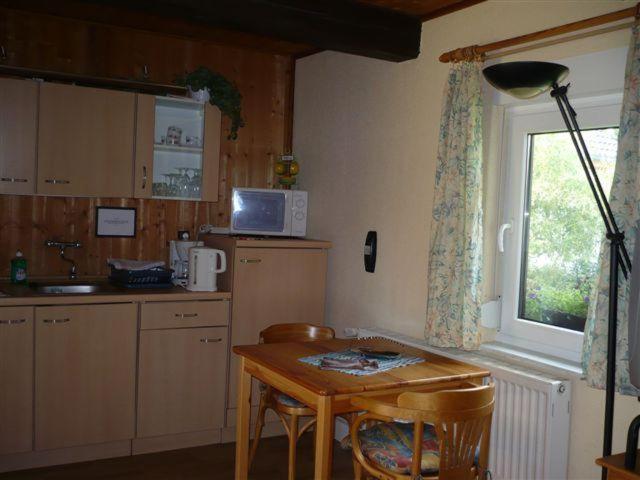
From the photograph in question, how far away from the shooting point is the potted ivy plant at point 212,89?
418cm

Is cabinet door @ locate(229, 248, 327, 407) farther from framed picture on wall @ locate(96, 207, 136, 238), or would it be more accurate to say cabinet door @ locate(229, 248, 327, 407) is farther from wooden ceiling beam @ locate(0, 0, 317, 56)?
wooden ceiling beam @ locate(0, 0, 317, 56)

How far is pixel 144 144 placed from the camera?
3947 millimetres

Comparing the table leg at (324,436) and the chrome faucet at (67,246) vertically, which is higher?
the chrome faucet at (67,246)

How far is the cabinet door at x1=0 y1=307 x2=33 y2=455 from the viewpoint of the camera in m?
3.35

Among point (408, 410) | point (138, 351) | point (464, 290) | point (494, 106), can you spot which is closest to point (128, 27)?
point (138, 351)

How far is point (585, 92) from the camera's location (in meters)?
2.75

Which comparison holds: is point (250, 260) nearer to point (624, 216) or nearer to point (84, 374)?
point (84, 374)

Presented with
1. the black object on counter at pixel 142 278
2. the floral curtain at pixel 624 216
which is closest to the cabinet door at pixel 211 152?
the black object on counter at pixel 142 278

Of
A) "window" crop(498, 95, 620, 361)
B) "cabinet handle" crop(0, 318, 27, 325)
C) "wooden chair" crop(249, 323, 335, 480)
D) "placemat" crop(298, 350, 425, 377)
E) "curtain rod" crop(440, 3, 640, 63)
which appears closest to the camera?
"curtain rod" crop(440, 3, 640, 63)

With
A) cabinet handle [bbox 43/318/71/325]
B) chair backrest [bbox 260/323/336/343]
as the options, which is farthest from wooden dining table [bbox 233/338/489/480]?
cabinet handle [bbox 43/318/71/325]

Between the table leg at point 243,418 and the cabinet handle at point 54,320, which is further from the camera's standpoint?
the cabinet handle at point 54,320

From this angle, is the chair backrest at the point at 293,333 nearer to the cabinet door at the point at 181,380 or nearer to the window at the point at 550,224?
the cabinet door at the point at 181,380

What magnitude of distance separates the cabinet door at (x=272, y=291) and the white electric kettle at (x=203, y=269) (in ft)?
0.41

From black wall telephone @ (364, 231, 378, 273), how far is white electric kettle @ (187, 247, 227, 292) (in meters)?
0.83
